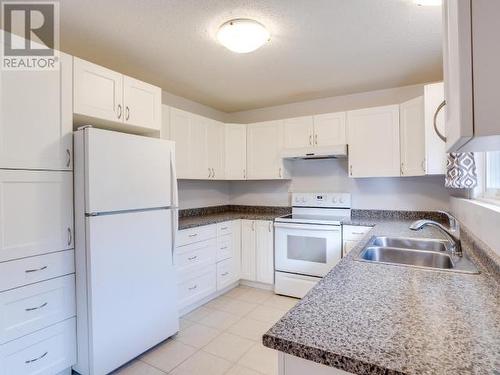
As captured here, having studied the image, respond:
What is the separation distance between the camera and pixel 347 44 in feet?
7.07

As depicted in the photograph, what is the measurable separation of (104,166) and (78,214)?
0.35 meters

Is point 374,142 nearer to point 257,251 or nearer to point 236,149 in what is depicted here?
point 236,149

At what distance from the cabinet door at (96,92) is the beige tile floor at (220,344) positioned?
1812mm

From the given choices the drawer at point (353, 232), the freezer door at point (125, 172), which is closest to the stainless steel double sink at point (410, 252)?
the drawer at point (353, 232)

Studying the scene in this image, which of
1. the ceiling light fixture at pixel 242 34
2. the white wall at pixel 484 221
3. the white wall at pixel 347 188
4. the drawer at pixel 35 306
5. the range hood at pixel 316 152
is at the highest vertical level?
the ceiling light fixture at pixel 242 34

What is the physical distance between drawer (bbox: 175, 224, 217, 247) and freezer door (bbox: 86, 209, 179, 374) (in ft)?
1.17

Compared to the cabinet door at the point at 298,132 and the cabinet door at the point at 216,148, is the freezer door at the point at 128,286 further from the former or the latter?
the cabinet door at the point at 298,132

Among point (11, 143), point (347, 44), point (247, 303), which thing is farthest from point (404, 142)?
point (11, 143)

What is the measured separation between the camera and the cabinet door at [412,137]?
2643mm

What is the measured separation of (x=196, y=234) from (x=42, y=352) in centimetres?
145

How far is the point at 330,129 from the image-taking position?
322 cm

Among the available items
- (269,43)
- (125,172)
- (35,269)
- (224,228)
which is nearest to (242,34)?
(269,43)

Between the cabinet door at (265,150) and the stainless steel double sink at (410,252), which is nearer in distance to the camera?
the stainless steel double sink at (410,252)

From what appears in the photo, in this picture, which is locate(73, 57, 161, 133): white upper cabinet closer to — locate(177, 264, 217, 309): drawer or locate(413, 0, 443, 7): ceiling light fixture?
locate(177, 264, 217, 309): drawer
